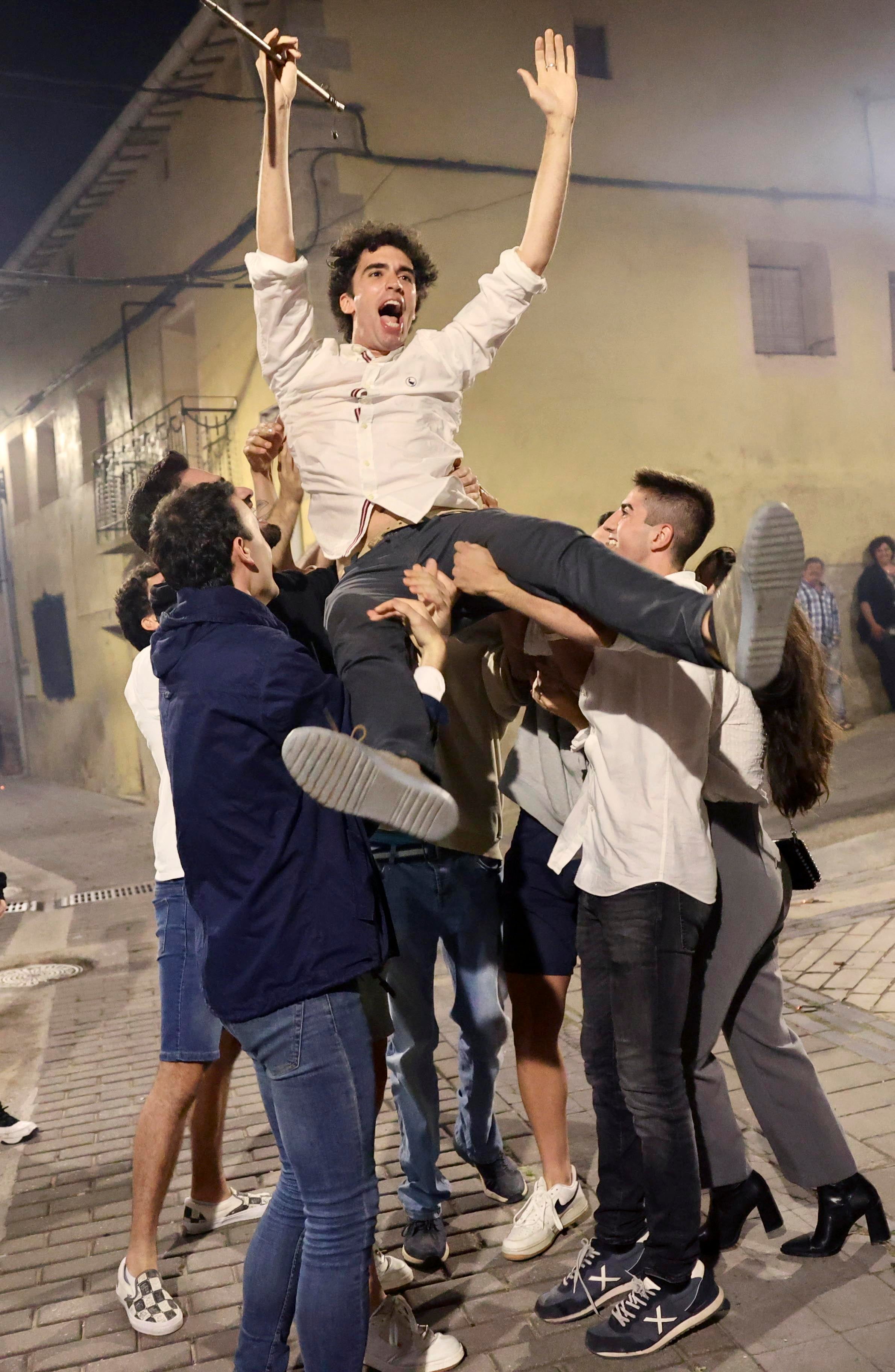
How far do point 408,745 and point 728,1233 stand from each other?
185 centimetres

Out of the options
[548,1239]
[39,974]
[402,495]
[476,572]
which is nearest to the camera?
[476,572]

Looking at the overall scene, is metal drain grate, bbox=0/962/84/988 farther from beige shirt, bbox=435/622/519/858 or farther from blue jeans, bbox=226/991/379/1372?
blue jeans, bbox=226/991/379/1372

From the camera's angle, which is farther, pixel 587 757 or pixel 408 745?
pixel 587 757

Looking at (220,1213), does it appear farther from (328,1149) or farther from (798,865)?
(798,865)

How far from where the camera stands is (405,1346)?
293 centimetres

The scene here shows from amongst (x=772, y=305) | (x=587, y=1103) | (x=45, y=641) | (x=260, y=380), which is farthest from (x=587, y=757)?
(x=45, y=641)

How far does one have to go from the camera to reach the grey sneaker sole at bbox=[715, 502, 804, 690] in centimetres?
213

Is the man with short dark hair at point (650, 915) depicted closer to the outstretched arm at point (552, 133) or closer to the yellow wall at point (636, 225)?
the outstretched arm at point (552, 133)

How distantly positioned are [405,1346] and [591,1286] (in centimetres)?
51

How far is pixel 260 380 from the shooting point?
12.1 m

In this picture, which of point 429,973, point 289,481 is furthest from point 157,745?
point 429,973

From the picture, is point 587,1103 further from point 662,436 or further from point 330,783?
point 662,436

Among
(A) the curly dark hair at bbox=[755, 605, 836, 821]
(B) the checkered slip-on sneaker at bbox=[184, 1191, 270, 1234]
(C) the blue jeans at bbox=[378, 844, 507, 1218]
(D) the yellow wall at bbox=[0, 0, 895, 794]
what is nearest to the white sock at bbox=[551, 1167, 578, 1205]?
(C) the blue jeans at bbox=[378, 844, 507, 1218]

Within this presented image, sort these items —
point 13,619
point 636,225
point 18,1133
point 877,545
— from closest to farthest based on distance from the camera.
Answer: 1. point 18,1133
2. point 636,225
3. point 877,545
4. point 13,619
